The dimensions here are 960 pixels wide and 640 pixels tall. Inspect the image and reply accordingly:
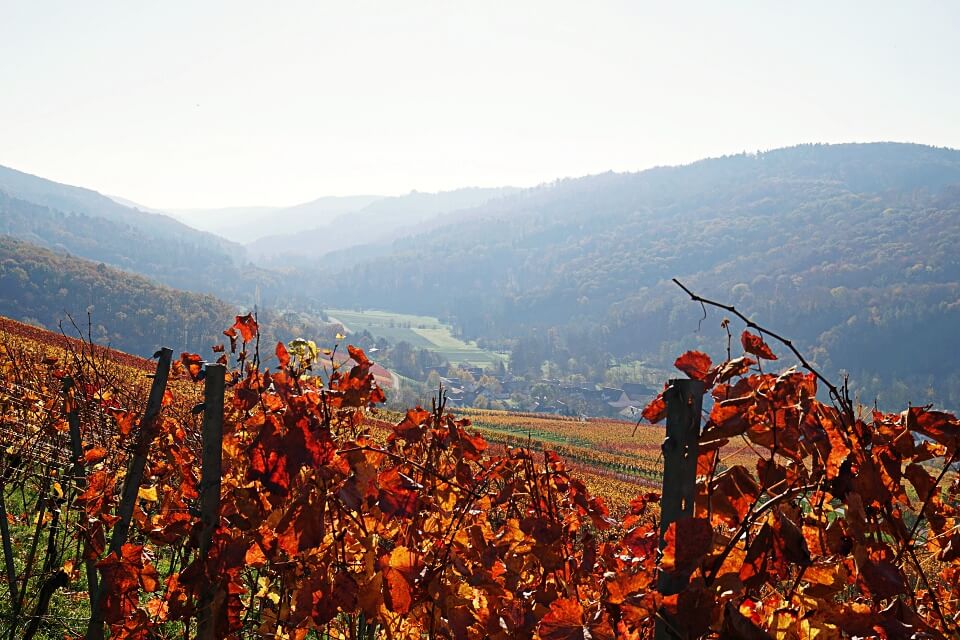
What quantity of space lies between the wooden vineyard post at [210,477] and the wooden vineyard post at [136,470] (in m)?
A: 0.52

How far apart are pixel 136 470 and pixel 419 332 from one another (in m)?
164

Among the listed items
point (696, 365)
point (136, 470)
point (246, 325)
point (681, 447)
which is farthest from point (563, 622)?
point (136, 470)

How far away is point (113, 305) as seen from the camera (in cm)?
9006

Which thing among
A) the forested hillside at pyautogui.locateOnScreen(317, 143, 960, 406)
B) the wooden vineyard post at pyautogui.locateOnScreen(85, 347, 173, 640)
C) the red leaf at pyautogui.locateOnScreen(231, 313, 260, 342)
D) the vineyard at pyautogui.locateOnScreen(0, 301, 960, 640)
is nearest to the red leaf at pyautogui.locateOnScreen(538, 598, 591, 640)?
the vineyard at pyautogui.locateOnScreen(0, 301, 960, 640)

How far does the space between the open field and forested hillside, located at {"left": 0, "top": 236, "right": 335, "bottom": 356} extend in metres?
58.1

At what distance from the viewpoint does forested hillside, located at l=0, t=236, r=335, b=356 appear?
290 feet

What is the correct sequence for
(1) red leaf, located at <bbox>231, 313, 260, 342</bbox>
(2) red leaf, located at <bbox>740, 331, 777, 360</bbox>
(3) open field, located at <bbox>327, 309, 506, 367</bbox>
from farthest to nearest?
1. (3) open field, located at <bbox>327, 309, 506, 367</bbox>
2. (1) red leaf, located at <bbox>231, 313, 260, 342</bbox>
3. (2) red leaf, located at <bbox>740, 331, 777, 360</bbox>

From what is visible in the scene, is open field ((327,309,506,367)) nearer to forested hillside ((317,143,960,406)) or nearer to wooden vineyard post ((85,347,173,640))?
forested hillside ((317,143,960,406))

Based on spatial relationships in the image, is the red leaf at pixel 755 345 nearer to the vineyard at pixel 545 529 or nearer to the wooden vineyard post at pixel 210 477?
the vineyard at pixel 545 529

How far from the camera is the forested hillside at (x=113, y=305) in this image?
88.3 meters

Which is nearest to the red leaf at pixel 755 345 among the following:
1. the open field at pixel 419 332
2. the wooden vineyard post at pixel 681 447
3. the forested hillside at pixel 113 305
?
the wooden vineyard post at pixel 681 447

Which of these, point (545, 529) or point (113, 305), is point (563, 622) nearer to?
point (545, 529)

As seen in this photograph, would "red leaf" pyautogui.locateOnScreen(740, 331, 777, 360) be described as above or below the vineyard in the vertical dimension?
above

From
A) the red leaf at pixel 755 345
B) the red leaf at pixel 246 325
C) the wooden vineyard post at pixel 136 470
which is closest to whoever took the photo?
the red leaf at pixel 755 345
